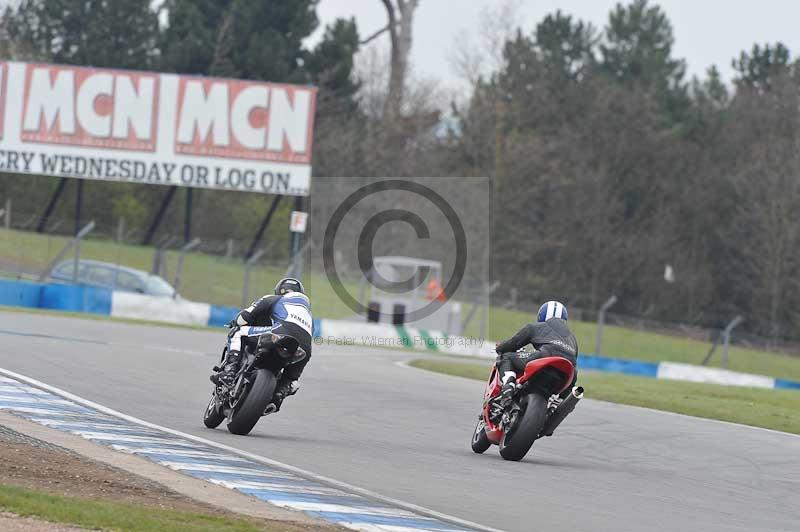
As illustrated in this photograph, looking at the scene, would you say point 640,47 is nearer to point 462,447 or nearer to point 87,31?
point 87,31

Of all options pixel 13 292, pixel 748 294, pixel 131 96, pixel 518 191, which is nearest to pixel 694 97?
pixel 748 294

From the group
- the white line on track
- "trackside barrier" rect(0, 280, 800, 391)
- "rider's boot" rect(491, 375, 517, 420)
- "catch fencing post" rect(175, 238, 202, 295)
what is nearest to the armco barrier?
"trackside barrier" rect(0, 280, 800, 391)

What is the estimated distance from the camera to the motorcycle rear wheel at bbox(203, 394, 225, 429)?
12436mm

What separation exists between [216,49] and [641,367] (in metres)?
31.3

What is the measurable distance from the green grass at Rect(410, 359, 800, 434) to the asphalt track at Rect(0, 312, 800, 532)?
68cm

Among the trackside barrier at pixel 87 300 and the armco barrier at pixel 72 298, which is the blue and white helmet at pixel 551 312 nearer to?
the trackside barrier at pixel 87 300

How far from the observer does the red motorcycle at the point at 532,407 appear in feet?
39.4

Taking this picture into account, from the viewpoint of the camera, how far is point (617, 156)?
216ft

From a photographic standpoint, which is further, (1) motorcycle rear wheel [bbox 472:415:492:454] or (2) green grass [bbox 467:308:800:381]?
(2) green grass [bbox 467:308:800:381]

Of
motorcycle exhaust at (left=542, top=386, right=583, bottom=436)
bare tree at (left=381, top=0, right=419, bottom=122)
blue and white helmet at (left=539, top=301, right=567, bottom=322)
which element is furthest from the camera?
bare tree at (left=381, top=0, right=419, bottom=122)

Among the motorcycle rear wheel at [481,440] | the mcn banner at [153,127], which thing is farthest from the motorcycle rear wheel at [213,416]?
the mcn banner at [153,127]

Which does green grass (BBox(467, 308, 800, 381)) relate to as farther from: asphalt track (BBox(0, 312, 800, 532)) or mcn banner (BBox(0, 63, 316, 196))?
asphalt track (BBox(0, 312, 800, 532))

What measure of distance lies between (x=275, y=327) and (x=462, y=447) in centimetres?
241

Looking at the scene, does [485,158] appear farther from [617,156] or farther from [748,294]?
[748,294]
